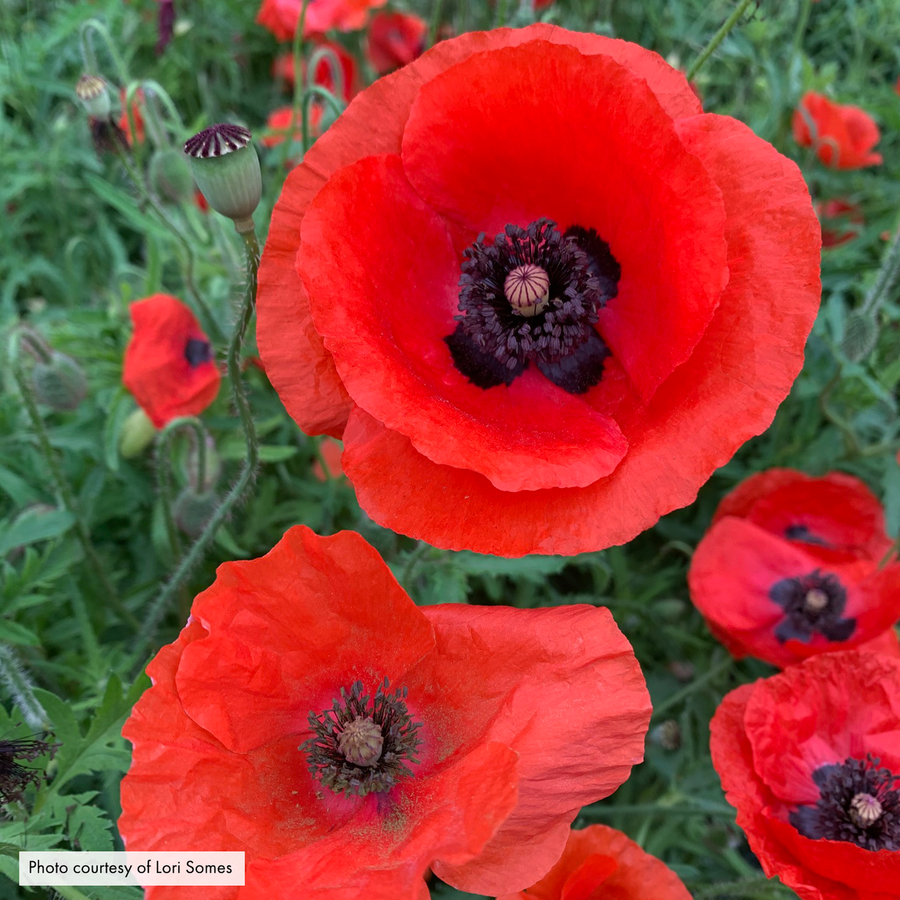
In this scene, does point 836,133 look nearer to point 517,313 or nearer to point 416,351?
point 517,313

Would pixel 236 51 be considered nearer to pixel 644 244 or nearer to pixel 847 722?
pixel 644 244

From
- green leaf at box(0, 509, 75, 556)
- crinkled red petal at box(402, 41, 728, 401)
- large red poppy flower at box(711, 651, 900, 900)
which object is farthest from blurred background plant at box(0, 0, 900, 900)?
crinkled red petal at box(402, 41, 728, 401)

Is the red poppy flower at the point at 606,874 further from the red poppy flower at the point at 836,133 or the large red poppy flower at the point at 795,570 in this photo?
the red poppy flower at the point at 836,133

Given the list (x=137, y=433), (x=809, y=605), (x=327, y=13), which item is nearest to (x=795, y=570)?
(x=809, y=605)

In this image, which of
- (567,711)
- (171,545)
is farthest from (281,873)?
(171,545)

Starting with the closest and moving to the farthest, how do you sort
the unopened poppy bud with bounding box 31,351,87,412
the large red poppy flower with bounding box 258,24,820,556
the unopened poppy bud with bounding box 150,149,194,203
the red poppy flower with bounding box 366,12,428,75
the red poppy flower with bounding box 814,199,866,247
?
the large red poppy flower with bounding box 258,24,820,556, the unopened poppy bud with bounding box 31,351,87,412, the unopened poppy bud with bounding box 150,149,194,203, the red poppy flower with bounding box 814,199,866,247, the red poppy flower with bounding box 366,12,428,75
